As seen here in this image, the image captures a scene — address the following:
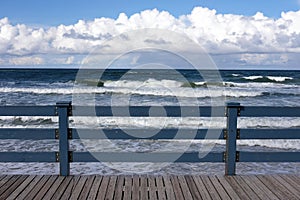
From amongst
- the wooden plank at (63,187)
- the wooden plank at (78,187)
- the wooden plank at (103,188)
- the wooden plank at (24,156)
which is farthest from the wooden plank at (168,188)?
the wooden plank at (24,156)

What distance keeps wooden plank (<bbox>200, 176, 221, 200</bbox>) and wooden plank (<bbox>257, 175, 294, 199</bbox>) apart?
1.80 ft

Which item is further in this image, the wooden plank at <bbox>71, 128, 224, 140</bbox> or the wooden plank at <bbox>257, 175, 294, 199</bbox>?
the wooden plank at <bbox>71, 128, 224, 140</bbox>

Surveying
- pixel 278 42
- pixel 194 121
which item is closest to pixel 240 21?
pixel 278 42

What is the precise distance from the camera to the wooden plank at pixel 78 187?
2906mm

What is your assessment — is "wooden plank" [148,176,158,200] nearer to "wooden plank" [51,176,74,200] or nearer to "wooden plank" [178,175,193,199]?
"wooden plank" [178,175,193,199]

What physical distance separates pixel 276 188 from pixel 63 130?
7.07ft

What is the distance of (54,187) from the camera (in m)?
3.09

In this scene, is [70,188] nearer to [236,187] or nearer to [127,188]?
[127,188]

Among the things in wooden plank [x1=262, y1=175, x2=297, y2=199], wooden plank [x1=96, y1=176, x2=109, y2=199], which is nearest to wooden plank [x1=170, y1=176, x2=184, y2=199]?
wooden plank [x1=96, y1=176, x2=109, y2=199]

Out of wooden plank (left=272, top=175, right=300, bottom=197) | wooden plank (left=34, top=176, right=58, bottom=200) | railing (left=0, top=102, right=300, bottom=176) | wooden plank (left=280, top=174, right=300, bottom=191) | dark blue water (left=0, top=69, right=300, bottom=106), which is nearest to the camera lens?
wooden plank (left=34, top=176, right=58, bottom=200)

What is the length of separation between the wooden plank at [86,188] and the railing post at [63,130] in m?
0.29

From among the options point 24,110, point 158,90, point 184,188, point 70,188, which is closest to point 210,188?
point 184,188

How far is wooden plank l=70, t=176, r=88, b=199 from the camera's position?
2.91 meters

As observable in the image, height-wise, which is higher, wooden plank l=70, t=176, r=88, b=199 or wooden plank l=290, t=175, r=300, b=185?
wooden plank l=70, t=176, r=88, b=199
